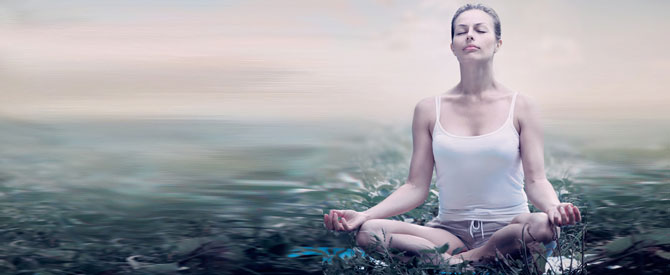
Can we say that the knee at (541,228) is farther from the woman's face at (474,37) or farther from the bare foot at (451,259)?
the woman's face at (474,37)

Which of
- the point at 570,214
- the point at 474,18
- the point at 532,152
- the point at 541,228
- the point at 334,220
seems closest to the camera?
the point at 570,214

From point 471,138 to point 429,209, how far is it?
1.67 meters

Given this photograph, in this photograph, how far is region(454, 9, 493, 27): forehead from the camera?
122 inches

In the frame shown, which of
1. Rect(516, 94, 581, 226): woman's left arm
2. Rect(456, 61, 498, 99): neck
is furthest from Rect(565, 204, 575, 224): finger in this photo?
Rect(456, 61, 498, 99): neck

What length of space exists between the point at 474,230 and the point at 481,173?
→ 0.27 metres

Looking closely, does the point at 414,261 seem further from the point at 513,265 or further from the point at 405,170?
the point at 405,170

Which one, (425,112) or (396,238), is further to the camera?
(425,112)

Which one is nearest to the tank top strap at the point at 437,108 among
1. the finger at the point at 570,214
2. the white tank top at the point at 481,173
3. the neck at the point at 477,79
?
the white tank top at the point at 481,173

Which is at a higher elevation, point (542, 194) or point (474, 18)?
point (474, 18)

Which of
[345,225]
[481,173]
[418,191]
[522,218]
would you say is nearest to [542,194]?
[522,218]

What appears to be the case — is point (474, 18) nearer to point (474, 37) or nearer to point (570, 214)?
point (474, 37)

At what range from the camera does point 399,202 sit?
316cm

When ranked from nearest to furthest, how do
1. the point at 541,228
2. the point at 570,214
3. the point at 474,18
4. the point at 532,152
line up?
the point at 570,214 → the point at 541,228 → the point at 532,152 → the point at 474,18

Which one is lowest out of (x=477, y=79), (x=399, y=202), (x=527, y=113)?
(x=399, y=202)
